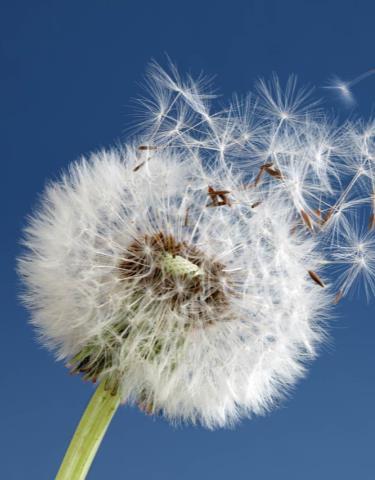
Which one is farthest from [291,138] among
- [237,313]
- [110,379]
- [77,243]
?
[110,379]

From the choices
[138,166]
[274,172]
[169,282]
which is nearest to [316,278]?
[274,172]

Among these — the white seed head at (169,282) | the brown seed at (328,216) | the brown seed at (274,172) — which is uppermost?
the brown seed at (274,172)

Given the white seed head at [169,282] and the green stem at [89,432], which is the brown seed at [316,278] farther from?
the green stem at [89,432]

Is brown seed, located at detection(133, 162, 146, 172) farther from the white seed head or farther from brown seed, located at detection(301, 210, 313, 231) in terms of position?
brown seed, located at detection(301, 210, 313, 231)

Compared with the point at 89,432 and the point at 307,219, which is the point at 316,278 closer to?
the point at 307,219

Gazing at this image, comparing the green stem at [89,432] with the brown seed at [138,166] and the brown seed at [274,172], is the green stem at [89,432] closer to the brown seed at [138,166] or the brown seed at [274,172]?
the brown seed at [138,166]

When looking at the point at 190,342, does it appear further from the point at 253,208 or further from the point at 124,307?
the point at 253,208

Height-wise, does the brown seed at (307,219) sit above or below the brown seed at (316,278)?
above

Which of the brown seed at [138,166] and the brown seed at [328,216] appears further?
the brown seed at [138,166]
